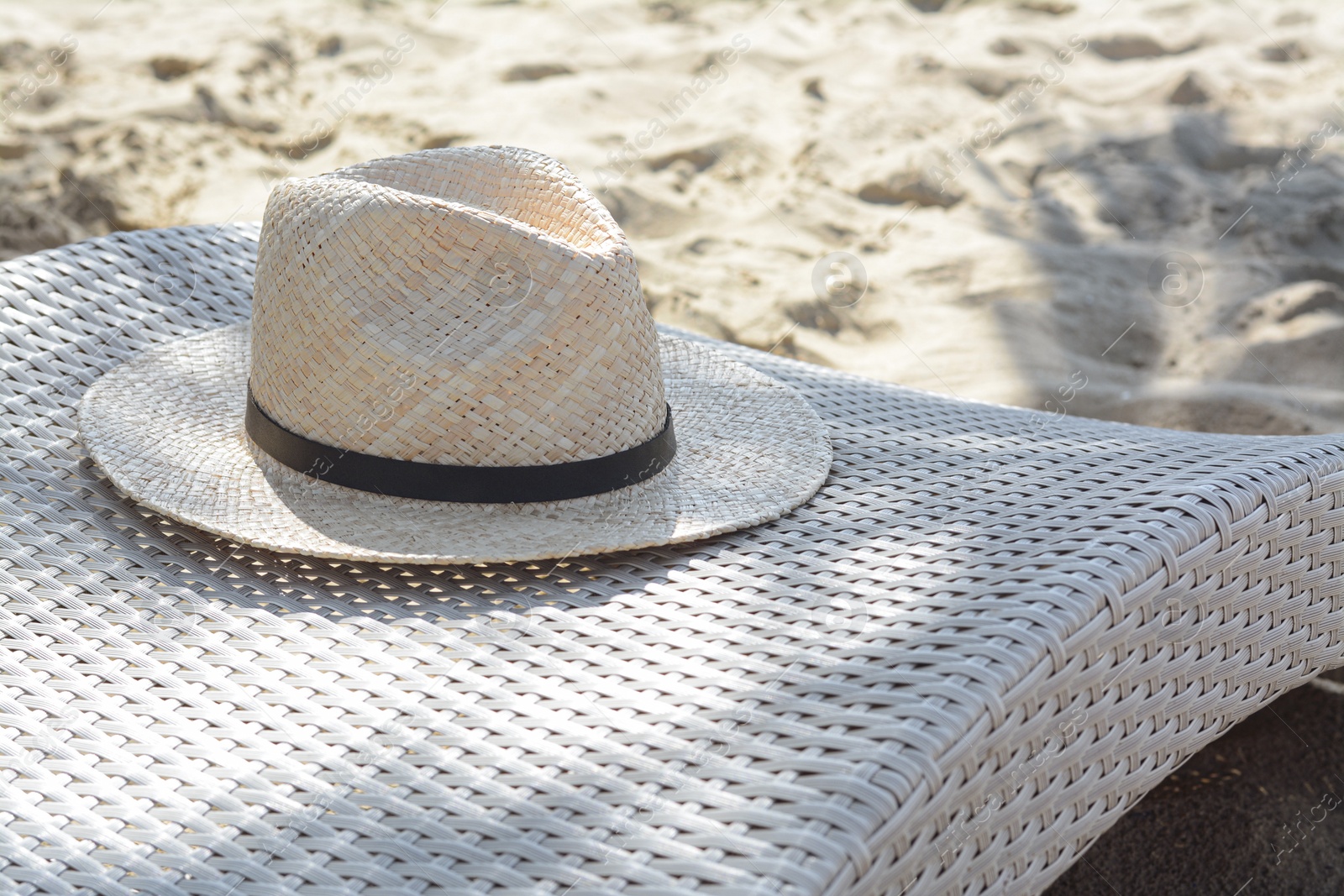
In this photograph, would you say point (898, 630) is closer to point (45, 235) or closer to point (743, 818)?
point (743, 818)

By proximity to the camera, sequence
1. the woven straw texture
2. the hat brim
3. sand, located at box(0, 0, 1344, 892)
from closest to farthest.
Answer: the woven straw texture
the hat brim
sand, located at box(0, 0, 1344, 892)

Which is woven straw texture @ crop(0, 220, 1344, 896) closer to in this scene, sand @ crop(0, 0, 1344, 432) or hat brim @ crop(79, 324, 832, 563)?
hat brim @ crop(79, 324, 832, 563)

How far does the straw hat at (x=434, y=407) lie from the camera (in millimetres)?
1155

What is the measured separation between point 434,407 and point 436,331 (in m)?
0.08

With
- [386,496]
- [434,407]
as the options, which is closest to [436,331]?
[434,407]

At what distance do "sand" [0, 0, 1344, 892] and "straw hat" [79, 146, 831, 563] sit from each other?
4.49ft

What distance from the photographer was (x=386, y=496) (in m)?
1.20

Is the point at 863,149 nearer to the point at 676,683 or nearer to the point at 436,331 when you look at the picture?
the point at 436,331

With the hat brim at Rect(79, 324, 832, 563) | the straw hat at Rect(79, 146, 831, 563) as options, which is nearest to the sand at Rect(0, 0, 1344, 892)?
the hat brim at Rect(79, 324, 832, 563)

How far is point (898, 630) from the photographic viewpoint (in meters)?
1.00

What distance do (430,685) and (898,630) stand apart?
16.7 inches

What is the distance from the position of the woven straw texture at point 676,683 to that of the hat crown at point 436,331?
0.14m

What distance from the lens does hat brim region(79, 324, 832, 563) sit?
1.13 meters

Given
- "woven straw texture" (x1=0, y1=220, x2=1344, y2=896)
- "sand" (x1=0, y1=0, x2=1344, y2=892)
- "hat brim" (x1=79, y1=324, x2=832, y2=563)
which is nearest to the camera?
"woven straw texture" (x1=0, y1=220, x2=1344, y2=896)
